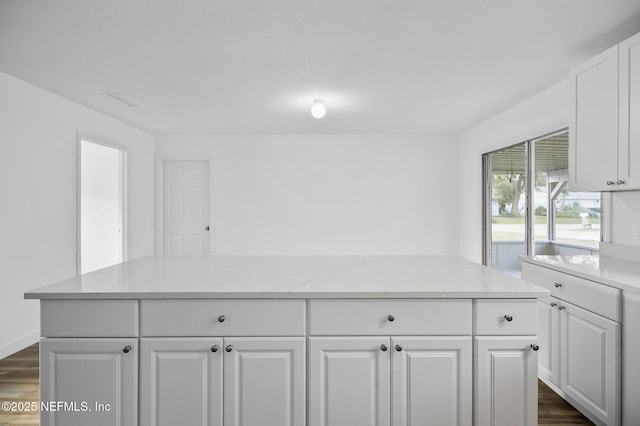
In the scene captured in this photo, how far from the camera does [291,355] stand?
1.47 meters

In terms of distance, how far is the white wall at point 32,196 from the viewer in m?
3.02

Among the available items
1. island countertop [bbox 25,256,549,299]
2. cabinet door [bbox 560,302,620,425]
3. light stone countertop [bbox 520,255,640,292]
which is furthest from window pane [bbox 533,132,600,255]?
island countertop [bbox 25,256,549,299]

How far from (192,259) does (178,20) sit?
1.43 meters

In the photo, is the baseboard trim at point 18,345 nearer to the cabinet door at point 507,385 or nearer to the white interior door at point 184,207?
the white interior door at point 184,207

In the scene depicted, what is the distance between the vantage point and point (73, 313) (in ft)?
4.77

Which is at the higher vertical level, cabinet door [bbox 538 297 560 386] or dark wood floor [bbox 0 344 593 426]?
cabinet door [bbox 538 297 560 386]

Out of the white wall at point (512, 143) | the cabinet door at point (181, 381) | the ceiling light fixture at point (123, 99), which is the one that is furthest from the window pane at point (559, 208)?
the ceiling light fixture at point (123, 99)

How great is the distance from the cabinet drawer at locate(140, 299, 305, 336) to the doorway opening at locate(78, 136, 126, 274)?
159 inches

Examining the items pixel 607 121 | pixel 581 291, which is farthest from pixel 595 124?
pixel 581 291

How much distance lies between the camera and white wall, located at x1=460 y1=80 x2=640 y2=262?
2506mm

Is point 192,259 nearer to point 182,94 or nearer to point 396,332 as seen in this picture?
point 396,332

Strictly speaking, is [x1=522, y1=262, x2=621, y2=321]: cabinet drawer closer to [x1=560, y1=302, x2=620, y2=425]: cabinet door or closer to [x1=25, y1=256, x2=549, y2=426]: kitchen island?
[x1=560, y1=302, x2=620, y2=425]: cabinet door

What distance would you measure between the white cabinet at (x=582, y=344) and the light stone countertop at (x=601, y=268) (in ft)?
0.12

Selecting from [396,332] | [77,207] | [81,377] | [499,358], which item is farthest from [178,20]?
[77,207]
